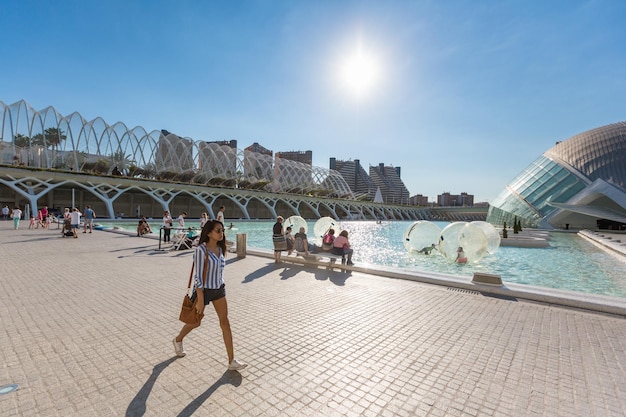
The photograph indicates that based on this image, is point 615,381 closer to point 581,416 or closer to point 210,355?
point 581,416

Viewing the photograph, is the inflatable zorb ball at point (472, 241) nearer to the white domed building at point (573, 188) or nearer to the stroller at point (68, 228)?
the stroller at point (68, 228)

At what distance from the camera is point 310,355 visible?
3793 millimetres

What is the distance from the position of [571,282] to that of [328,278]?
7228 millimetres

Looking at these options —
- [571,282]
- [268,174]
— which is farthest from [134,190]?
[571,282]

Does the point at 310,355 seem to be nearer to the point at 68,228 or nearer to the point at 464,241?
the point at 464,241

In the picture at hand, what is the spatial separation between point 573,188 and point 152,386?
151 ft

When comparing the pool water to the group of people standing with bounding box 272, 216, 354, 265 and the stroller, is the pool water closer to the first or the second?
the group of people standing with bounding box 272, 216, 354, 265

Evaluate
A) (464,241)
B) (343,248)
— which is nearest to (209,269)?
(343,248)

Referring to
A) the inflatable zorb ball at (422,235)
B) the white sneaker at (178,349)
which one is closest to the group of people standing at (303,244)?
the inflatable zorb ball at (422,235)

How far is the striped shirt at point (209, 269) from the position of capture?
3.29 meters

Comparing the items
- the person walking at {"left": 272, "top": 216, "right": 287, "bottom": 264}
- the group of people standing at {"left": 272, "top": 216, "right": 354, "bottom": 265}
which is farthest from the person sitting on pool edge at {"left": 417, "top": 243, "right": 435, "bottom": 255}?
the person walking at {"left": 272, "top": 216, "right": 287, "bottom": 264}

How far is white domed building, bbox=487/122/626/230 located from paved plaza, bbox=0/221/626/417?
3700 centimetres

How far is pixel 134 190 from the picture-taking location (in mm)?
49062

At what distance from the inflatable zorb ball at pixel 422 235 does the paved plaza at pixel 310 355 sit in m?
7.23
